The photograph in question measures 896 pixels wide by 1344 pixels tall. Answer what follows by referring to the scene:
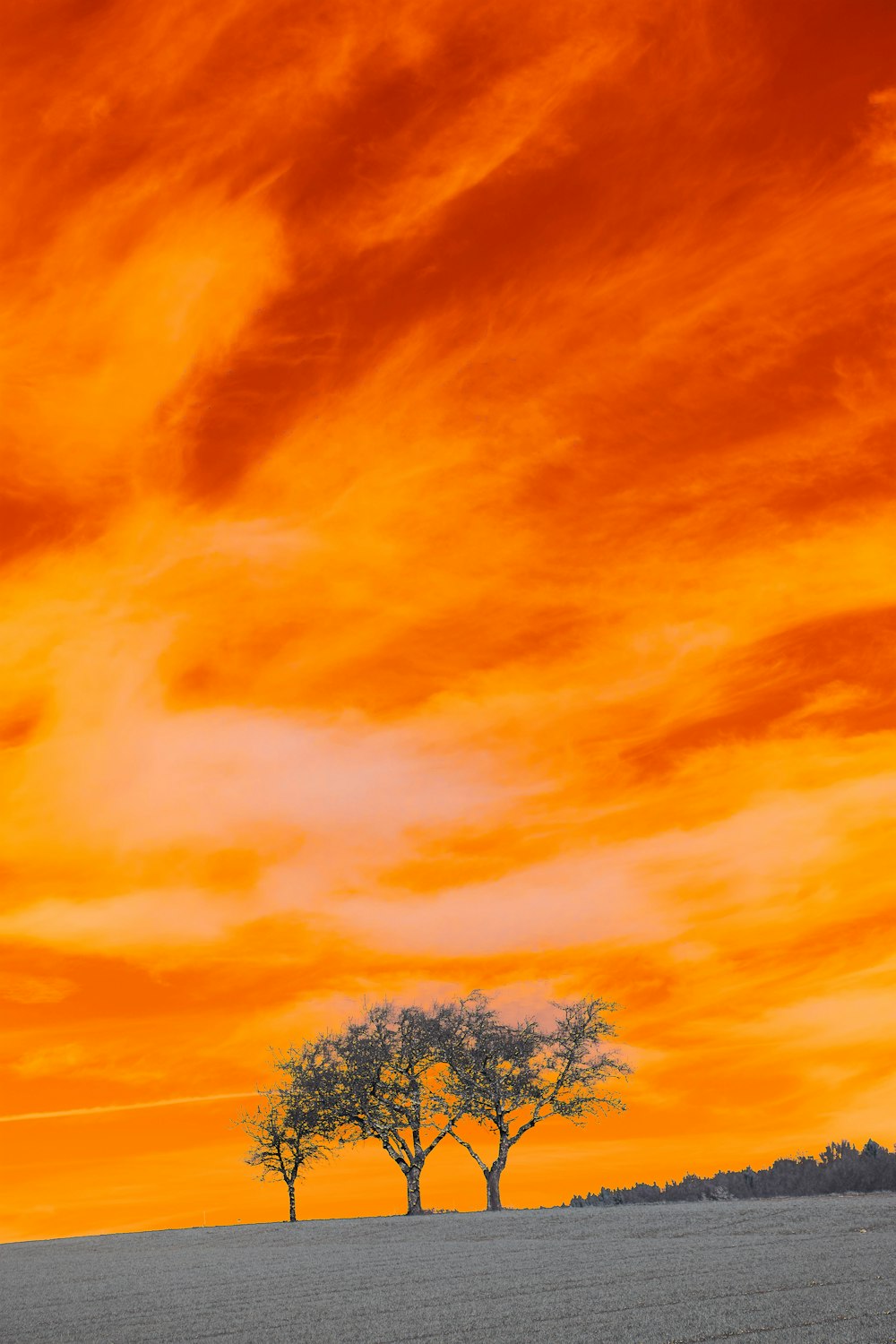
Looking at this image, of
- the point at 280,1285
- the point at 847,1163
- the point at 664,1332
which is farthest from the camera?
the point at 847,1163

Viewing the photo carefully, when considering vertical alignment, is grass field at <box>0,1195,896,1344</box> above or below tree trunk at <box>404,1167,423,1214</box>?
above

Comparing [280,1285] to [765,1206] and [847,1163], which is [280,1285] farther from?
[847,1163]

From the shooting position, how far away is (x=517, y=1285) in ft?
92.2

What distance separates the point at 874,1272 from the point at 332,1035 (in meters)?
59.3

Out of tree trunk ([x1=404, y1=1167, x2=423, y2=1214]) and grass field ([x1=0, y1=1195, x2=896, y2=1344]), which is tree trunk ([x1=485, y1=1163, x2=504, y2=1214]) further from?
grass field ([x1=0, y1=1195, x2=896, y2=1344])

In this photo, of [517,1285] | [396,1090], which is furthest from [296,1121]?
[517,1285]

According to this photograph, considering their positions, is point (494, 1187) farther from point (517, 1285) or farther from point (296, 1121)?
point (517, 1285)

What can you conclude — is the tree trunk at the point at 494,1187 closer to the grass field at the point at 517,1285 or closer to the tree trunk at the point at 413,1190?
the tree trunk at the point at 413,1190

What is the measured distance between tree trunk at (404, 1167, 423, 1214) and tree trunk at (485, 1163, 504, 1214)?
477 centimetres

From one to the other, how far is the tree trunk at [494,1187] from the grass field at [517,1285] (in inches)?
901

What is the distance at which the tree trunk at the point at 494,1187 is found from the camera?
74.9 m

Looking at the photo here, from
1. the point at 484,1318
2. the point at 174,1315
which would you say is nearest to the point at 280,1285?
the point at 174,1315

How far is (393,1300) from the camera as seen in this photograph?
2627cm

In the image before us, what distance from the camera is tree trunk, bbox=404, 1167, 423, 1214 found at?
7500cm
